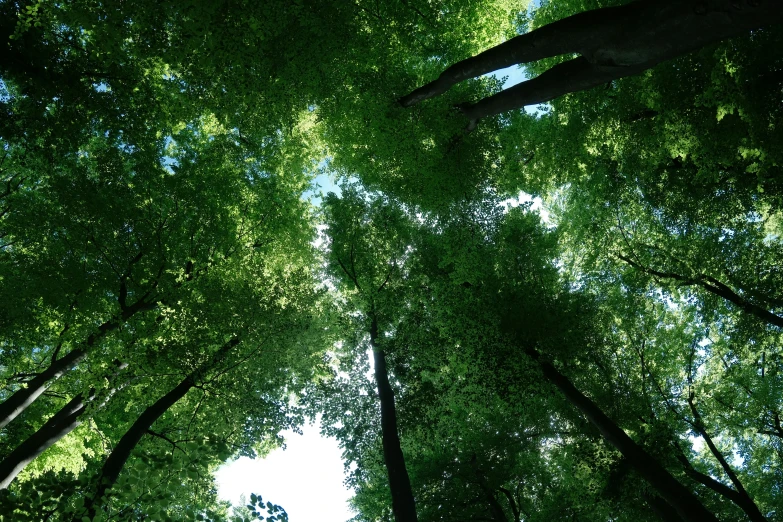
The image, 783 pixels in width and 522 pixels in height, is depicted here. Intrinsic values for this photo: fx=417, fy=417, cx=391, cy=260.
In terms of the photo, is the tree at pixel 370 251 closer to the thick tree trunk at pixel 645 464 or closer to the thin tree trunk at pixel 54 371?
the thick tree trunk at pixel 645 464

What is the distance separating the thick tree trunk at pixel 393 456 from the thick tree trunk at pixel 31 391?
860 centimetres

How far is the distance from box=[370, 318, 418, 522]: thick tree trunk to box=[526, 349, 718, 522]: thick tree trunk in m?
4.82

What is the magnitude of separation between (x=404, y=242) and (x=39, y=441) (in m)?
12.5

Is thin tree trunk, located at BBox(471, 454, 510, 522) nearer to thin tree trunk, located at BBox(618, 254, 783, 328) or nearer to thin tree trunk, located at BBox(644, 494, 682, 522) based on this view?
thin tree trunk, located at BBox(644, 494, 682, 522)

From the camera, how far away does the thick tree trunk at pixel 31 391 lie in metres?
A: 10.1

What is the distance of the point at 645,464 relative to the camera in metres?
10.1

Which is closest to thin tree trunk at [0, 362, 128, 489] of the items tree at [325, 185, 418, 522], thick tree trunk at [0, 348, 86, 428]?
thick tree trunk at [0, 348, 86, 428]

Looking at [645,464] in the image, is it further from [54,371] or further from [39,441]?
[54,371]

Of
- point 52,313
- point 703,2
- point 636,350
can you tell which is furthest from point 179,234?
point 636,350

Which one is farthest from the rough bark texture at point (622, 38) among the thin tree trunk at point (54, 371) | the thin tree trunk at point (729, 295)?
the thin tree trunk at point (54, 371)

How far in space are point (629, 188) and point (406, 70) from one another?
8.52 m

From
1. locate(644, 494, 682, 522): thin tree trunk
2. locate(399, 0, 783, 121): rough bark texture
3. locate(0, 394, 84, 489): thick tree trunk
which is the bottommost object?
locate(644, 494, 682, 522): thin tree trunk

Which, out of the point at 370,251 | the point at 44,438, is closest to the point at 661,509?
the point at 370,251

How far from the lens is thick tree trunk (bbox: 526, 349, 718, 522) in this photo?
9086 millimetres
